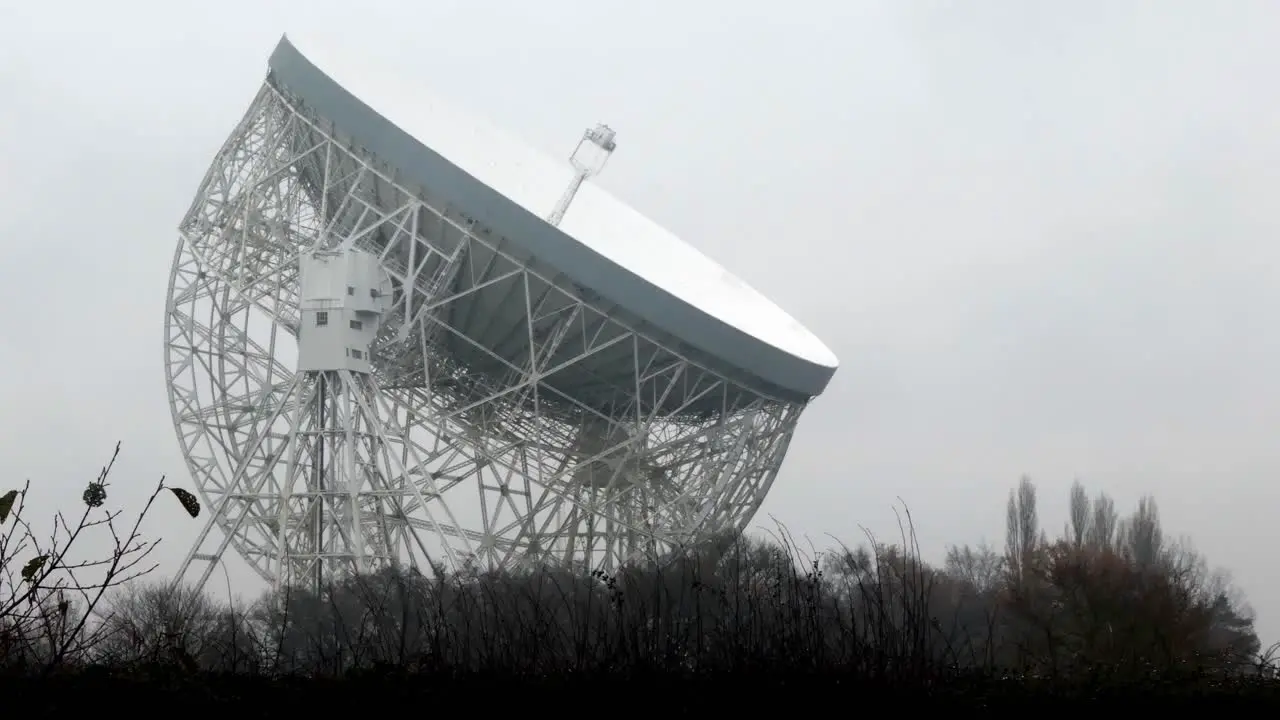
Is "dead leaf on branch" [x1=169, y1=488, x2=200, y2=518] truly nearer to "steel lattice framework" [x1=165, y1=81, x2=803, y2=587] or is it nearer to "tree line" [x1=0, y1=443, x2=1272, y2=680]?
"tree line" [x1=0, y1=443, x2=1272, y2=680]

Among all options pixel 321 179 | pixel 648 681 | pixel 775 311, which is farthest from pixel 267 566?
pixel 648 681

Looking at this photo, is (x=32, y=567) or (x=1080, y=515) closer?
(x=32, y=567)

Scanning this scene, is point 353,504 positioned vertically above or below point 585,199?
below

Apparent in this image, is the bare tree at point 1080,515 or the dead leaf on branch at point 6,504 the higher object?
the bare tree at point 1080,515

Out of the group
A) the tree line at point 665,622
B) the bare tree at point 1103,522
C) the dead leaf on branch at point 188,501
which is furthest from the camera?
the bare tree at point 1103,522

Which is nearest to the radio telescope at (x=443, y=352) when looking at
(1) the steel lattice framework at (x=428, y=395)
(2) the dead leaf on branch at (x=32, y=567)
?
(1) the steel lattice framework at (x=428, y=395)

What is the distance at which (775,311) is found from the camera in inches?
1181

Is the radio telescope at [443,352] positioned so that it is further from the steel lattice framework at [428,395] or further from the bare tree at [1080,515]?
the bare tree at [1080,515]

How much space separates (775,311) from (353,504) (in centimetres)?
1017

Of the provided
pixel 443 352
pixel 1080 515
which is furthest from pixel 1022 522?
pixel 443 352

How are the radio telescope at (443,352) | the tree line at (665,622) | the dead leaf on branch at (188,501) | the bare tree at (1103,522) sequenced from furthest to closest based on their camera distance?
the bare tree at (1103,522), the radio telescope at (443,352), the tree line at (665,622), the dead leaf on branch at (188,501)

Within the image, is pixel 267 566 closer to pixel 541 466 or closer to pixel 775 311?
pixel 541 466

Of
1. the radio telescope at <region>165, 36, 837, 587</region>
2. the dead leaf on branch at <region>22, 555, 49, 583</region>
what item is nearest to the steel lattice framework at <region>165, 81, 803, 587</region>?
the radio telescope at <region>165, 36, 837, 587</region>

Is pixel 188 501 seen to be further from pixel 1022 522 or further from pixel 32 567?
pixel 1022 522
